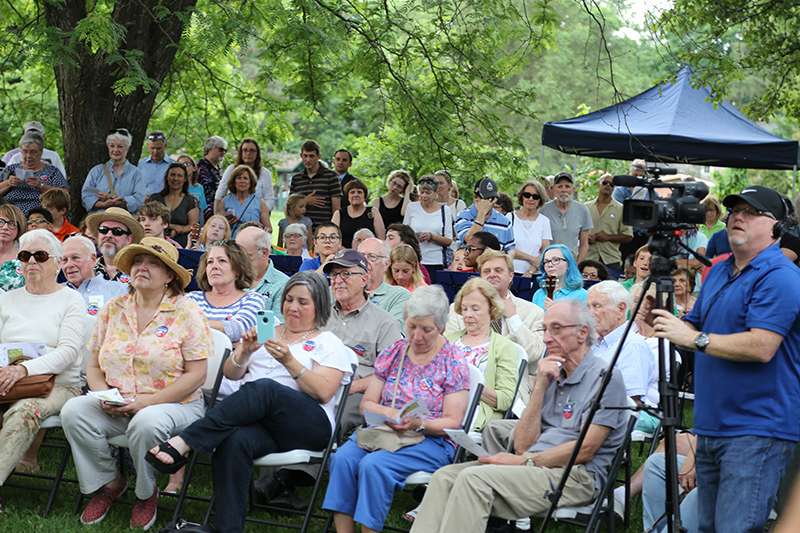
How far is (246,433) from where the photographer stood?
4.25 meters

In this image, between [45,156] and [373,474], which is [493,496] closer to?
[373,474]

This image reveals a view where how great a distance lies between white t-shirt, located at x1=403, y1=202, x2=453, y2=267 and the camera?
28.9 feet

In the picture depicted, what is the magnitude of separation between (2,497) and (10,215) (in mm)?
2755

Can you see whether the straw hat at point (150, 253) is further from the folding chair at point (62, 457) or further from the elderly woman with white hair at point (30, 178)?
the elderly woman with white hair at point (30, 178)

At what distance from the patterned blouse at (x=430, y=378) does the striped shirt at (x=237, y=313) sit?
4.41 feet

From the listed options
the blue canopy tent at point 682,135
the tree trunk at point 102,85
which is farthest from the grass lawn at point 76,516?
the blue canopy tent at point 682,135

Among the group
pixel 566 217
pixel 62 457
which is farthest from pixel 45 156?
pixel 566 217

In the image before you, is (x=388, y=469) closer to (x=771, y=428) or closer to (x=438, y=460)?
(x=438, y=460)

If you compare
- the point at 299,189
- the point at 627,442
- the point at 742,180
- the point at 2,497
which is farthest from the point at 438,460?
the point at 742,180

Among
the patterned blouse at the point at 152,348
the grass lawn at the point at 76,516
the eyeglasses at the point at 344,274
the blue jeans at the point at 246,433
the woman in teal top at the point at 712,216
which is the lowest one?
the grass lawn at the point at 76,516

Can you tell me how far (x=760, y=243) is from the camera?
10.8 ft

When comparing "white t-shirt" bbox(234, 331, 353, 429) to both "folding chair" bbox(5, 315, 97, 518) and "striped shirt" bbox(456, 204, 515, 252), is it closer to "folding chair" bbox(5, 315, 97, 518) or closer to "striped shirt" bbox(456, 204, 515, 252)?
"folding chair" bbox(5, 315, 97, 518)

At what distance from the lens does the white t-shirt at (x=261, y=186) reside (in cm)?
938

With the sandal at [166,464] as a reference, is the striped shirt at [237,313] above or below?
above
